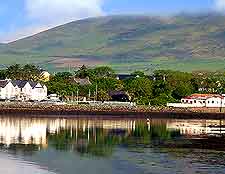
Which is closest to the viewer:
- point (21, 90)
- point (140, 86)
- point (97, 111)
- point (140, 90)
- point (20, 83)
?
point (97, 111)

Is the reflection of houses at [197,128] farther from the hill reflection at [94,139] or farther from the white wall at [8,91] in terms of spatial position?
the white wall at [8,91]

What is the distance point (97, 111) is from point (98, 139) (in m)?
30.4

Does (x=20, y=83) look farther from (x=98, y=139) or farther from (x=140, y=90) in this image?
(x=98, y=139)

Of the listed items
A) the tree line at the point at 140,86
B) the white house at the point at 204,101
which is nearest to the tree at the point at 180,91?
the tree line at the point at 140,86

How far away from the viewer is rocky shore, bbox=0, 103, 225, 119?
61.1m

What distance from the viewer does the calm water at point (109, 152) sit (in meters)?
22.0

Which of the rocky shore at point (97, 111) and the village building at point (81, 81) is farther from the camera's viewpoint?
the village building at point (81, 81)

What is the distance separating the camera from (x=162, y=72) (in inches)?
3716

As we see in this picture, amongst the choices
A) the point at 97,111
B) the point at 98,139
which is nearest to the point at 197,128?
the point at 98,139

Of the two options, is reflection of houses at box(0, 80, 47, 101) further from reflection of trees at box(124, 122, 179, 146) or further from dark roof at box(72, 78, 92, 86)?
reflection of trees at box(124, 122, 179, 146)

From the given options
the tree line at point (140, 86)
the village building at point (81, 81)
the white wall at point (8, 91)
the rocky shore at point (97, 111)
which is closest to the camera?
the rocky shore at point (97, 111)

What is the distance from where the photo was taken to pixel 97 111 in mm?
63906

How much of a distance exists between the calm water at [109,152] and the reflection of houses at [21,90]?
4199cm

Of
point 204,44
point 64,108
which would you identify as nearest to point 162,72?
point 64,108
